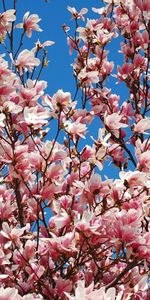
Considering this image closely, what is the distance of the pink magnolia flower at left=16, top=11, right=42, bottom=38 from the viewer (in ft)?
12.9

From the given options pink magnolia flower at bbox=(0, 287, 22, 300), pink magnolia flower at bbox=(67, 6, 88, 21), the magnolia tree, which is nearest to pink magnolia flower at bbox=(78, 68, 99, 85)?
the magnolia tree

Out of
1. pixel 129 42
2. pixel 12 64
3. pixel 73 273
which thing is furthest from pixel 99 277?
pixel 129 42

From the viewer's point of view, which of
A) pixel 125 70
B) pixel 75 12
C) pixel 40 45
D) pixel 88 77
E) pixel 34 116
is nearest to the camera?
pixel 34 116

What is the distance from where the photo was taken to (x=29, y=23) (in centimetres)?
395

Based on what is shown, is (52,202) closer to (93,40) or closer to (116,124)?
(116,124)

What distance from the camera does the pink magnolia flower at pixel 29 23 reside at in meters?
3.95

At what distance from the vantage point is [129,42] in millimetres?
5223

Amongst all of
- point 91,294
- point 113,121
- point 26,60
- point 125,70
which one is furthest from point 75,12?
point 91,294

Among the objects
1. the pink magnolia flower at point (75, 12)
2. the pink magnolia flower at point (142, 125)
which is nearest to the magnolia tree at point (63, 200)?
the pink magnolia flower at point (142, 125)

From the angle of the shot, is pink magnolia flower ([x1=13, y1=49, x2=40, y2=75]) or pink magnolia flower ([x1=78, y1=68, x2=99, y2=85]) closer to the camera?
pink magnolia flower ([x1=13, y1=49, x2=40, y2=75])

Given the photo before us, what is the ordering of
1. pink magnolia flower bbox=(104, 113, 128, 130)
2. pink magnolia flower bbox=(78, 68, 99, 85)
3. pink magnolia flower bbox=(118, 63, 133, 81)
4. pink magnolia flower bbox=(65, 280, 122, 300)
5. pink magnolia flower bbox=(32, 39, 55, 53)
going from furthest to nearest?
pink magnolia flower bbox=(118, 63, 133, 81)
pink magnolia flower bbox=(32, 39, 55, 53)
pink magnolia flower bbox=(78, 68, 99, 85)
pink magnolia flower bbox=(104, 113, 128, 130)
pink magnolia flower bbox=(65, 280, 122, 300)

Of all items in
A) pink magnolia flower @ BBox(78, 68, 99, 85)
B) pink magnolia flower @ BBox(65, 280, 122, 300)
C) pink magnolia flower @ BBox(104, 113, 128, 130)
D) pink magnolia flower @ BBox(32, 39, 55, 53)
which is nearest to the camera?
pink magnolia flower @ BBox(65, 280, 122, 300)

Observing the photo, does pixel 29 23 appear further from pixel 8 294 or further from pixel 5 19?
pixel 8 294

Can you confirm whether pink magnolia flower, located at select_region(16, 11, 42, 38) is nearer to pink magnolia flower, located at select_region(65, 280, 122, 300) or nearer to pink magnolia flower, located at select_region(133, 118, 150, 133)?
pink magnolia flower, located at select_region(133, 118, 150, 133)
